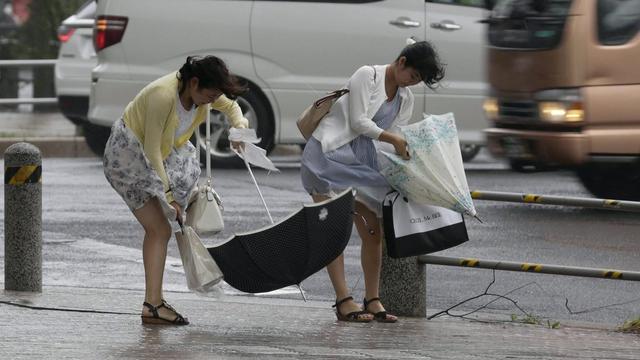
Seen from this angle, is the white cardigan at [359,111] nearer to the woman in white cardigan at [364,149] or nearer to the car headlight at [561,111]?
the woman in white cardigan at [364,149]

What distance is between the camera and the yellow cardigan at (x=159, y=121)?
25.7ft

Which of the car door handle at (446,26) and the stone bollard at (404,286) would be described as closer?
the stone bollard at (404,286)

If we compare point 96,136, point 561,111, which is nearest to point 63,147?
point 96,136

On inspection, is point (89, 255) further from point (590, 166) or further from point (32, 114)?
point (32, 114)

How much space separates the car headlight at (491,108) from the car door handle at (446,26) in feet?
6.28

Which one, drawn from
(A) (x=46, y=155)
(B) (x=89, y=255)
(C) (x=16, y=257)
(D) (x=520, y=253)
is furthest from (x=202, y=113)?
(A) (x=46, y=155)

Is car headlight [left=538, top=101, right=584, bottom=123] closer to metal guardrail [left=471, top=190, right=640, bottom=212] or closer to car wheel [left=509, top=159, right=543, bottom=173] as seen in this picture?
car wheel [left=509, top=159, right=543, bottom=173]

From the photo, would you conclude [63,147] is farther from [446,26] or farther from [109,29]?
[446,26]

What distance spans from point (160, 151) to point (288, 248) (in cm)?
78

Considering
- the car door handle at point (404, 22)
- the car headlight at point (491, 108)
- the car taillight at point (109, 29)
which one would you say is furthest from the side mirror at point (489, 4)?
the car taillight at point (109, 29)

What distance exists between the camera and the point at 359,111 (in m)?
8.15

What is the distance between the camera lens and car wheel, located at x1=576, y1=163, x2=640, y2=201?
1338 cm

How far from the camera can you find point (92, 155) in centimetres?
1852

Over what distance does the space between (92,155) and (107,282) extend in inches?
343
